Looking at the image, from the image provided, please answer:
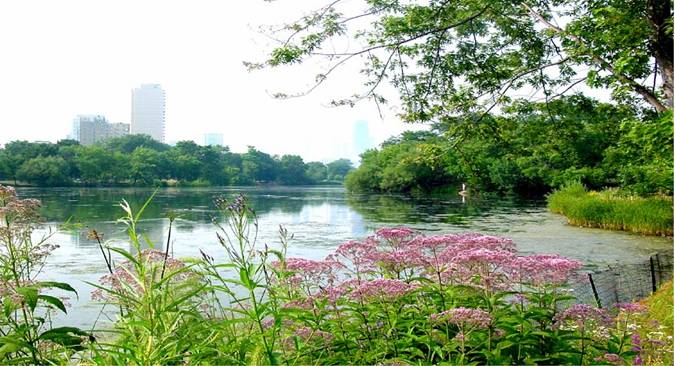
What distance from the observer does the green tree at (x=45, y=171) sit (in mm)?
39053

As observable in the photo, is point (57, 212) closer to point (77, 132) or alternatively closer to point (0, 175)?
point (0, 175)

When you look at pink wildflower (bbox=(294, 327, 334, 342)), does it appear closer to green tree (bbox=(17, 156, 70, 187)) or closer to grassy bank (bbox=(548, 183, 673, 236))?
grassy bank (bbox=(548, 183, 673, 236))

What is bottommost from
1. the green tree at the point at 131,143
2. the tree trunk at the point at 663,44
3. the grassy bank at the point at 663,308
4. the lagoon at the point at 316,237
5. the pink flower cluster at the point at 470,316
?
the lagoon at the point at 316,237

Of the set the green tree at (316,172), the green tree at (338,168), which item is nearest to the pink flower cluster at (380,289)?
the green tree at (316,172)

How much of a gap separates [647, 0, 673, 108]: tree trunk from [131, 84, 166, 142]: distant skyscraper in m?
31.8

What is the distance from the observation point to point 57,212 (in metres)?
18.8

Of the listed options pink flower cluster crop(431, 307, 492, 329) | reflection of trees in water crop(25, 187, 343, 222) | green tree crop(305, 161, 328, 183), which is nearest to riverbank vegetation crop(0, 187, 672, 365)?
pink flower cluster crop(431, 307, 492, 329)

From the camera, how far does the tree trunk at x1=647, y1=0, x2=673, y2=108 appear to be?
195 inches

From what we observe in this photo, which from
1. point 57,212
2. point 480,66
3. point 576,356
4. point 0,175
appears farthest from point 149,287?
point 0,175

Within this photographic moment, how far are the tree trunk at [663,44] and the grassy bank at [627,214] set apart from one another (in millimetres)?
9336

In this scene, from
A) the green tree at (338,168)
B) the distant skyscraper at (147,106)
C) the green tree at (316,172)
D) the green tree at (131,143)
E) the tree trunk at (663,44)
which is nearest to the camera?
the tree trunk at (663,44)

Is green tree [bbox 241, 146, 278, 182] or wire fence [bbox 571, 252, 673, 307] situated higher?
green tree [bbox 241, 146, 278, 182]

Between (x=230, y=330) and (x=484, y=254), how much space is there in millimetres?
897

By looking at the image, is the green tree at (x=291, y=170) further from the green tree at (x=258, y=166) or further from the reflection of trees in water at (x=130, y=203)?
the reflection of trees in water at (x=130, y=203)
